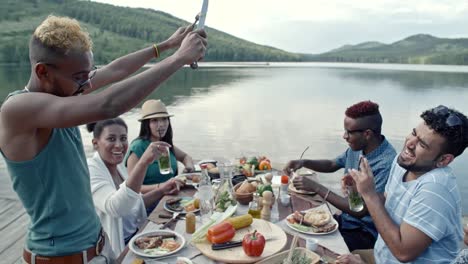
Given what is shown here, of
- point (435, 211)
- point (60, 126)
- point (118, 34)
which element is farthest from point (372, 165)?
point (118, 34)

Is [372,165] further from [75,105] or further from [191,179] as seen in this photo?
[75,105]

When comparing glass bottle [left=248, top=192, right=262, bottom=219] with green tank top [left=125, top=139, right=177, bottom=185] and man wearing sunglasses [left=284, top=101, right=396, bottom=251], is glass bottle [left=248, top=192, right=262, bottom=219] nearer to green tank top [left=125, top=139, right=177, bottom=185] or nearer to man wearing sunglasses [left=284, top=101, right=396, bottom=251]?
man wearing sunglasses [left=284, top=101, right=396, bottom=251]

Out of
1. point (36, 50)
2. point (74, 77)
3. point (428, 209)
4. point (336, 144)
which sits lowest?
point (336, 144)

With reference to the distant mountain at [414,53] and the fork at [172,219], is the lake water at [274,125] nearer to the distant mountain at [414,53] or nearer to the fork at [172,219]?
the fork at [172,219]

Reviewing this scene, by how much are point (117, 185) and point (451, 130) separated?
10.4 feet

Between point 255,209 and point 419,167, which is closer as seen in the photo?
point 419,167

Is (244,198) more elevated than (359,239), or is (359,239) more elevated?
(244,198)

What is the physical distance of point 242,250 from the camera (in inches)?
101

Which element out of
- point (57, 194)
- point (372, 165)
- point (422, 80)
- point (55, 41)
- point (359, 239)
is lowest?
point (422, 80)

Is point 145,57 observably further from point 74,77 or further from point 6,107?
point 6,107

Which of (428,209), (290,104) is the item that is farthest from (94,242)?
(290,104)

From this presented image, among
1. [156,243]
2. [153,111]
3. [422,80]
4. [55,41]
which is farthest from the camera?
[422,80]

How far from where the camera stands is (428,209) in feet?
7.73

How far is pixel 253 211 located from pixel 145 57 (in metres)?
1.74
